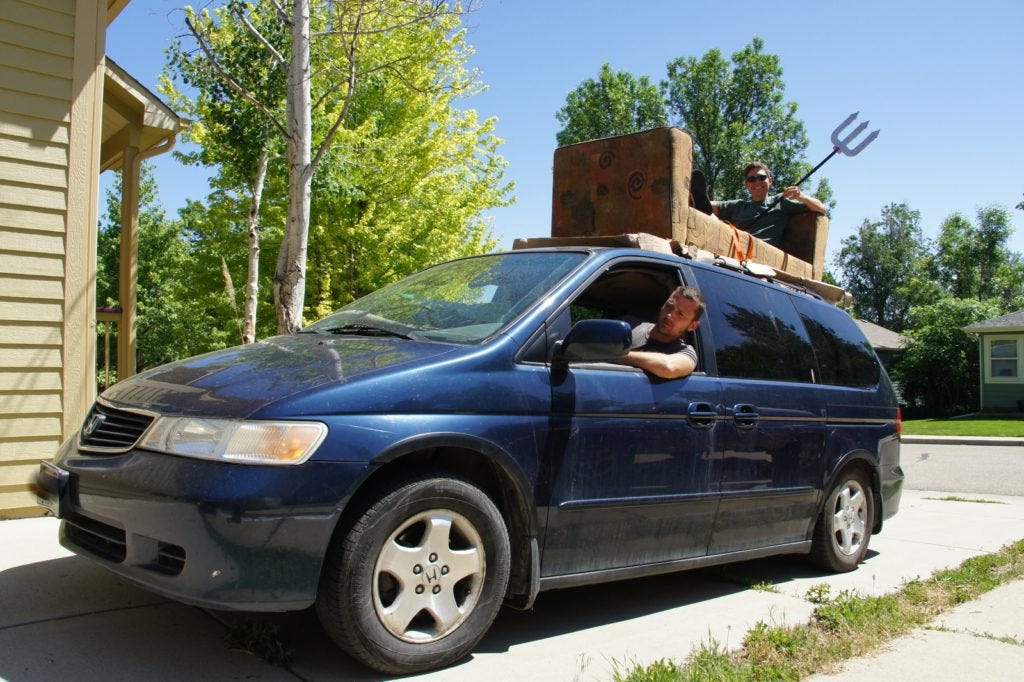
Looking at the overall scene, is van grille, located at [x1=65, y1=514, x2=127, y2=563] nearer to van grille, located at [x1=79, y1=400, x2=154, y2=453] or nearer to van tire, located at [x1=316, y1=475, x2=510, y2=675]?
van grille, located at [x1=79, y1=400, x2=154, y2=453]

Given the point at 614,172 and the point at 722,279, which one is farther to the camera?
the point at 614,172

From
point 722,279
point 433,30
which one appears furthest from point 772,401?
point 433,30

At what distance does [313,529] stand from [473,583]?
707mm

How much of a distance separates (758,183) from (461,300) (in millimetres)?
3354

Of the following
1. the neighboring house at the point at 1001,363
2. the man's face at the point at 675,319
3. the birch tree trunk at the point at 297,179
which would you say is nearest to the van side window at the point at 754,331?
the man's face at the point at 675,319

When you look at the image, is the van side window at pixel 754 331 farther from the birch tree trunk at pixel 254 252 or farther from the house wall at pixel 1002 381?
the house wall at pixel 1002 381

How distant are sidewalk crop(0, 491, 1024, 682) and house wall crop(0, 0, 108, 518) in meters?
0.91

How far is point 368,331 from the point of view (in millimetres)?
3660

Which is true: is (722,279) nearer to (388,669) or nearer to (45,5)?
(388,669)

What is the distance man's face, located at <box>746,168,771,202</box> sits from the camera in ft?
20.2

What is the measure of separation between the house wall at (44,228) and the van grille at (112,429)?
9.00 ft

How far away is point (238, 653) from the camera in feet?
9.75

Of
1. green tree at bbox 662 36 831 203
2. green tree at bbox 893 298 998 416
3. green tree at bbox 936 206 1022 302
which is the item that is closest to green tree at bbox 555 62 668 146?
green tree at bbox 662 36 831 203

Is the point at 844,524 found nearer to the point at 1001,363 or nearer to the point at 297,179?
the point at 297,179
